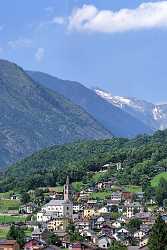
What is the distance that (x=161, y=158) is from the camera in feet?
576

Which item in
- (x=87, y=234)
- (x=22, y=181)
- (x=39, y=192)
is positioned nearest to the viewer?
(x=87, y=234)

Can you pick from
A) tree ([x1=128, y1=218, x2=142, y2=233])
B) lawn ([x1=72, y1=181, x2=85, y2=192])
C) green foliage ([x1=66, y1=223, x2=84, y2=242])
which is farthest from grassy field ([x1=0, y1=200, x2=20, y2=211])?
tree ([x1=128, y1=218, x2=142, y2=233])

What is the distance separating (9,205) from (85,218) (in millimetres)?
23850

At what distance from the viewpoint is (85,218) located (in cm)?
12306

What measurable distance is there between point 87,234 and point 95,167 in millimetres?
79286

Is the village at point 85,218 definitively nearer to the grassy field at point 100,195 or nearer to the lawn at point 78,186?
the grassy field at point 100,195

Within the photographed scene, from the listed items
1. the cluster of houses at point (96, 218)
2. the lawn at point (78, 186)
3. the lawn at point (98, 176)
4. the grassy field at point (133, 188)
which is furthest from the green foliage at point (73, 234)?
the lawn at point (98, 176)

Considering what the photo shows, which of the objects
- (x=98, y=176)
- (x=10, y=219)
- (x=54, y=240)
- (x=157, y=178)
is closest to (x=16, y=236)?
(x=54, y=240)

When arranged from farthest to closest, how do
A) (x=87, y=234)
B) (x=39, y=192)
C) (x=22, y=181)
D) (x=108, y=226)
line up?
(x=22, y=181) → (x=39, y=192) → (x=108, y=226) → (x=87, y=234)

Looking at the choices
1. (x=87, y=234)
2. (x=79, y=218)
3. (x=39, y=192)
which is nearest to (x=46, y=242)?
(x=87, y=234)

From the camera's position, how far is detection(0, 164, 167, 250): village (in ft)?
298

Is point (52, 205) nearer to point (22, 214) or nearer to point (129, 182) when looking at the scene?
point (22, 214)

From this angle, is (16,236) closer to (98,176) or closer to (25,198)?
(25,198)

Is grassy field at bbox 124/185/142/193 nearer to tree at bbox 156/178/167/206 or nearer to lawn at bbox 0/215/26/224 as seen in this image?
tree at bbox 156/178/167/206
